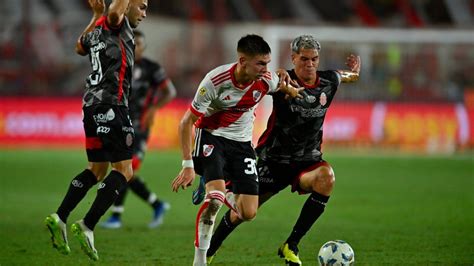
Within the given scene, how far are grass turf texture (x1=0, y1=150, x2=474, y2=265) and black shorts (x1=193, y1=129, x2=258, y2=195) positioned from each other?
2.66 feet

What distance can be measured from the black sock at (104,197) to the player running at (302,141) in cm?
100

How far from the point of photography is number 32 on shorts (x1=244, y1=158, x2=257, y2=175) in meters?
7.60

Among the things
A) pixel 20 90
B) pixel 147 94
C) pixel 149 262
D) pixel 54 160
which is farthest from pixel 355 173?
pixel 149 262

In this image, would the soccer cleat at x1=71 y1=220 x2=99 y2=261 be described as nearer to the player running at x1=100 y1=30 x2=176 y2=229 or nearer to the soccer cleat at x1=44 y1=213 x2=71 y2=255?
the soccer cleat at x1=44 y1=213 x2=71 y2=255

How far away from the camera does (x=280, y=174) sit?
26.8 feet

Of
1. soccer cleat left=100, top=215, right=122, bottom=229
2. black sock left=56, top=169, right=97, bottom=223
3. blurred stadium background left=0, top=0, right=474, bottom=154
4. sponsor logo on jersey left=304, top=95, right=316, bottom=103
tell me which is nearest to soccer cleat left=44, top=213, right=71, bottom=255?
black sock left=56, top=169, right=97, bottom=223

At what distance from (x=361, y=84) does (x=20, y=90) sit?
9267mm

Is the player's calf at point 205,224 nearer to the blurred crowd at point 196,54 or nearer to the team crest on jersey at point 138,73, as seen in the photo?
the team crest on jersey at point 138,73

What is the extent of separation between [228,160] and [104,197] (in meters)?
1.09

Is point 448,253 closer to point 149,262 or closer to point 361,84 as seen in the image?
point 149,262

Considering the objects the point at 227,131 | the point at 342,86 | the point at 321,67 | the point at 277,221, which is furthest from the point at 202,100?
the point at 321,67

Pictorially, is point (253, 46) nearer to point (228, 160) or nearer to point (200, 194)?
point (228, 160)

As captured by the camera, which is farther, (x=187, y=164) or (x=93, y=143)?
(x=93, y=143)

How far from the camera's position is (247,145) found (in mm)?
7754
